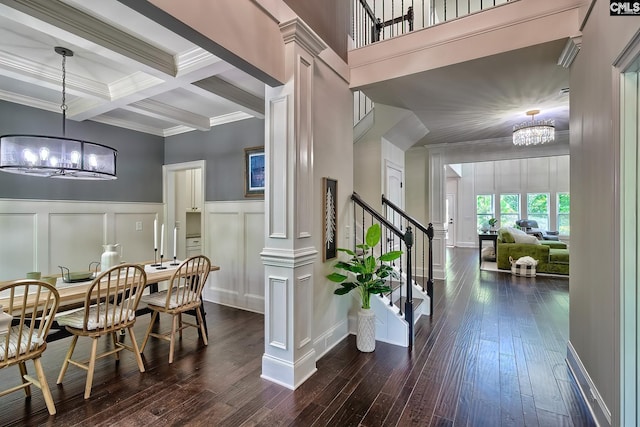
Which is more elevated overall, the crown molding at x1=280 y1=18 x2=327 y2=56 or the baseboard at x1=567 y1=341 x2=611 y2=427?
the crown molding at x1=280 y1=18 x2=327 y2=56

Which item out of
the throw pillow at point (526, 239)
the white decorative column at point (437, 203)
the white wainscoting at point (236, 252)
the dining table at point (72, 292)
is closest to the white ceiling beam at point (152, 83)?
the white wainscoting at point (236, 252)

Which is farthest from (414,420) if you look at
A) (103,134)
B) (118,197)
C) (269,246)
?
(103,134)

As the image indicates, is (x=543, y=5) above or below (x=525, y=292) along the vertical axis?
above

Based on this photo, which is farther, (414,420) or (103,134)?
(103,134)

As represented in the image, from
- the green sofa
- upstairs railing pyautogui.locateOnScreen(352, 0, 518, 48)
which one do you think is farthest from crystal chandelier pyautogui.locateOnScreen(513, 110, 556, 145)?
the green sofa

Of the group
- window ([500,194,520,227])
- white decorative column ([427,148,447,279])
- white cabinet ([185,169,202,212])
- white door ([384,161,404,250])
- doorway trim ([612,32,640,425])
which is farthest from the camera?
window ([500,194,520,227])

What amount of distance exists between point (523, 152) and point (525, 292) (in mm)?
2906

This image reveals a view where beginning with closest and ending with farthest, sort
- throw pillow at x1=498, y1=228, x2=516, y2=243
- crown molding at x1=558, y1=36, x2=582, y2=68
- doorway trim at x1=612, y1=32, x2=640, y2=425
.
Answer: doorway trim at x1=612, y1=32, x2=640, y2=425 < crown molding at x1=558, y1=36, x2=582, y2=68 < throw pillow at x1=498, y1=228, x2=516, y2=243

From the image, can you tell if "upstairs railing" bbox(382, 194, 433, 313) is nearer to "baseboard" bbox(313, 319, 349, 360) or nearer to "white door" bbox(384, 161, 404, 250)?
"white door" bbox(384, 161, 404, 250)

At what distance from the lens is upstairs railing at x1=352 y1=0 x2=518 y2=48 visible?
413 cm

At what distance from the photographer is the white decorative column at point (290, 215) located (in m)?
2.28

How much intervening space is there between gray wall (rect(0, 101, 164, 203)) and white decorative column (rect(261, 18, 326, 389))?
324 cm

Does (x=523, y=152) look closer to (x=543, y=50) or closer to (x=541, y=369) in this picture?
(x=543, y=50)

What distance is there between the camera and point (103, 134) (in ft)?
13.9
